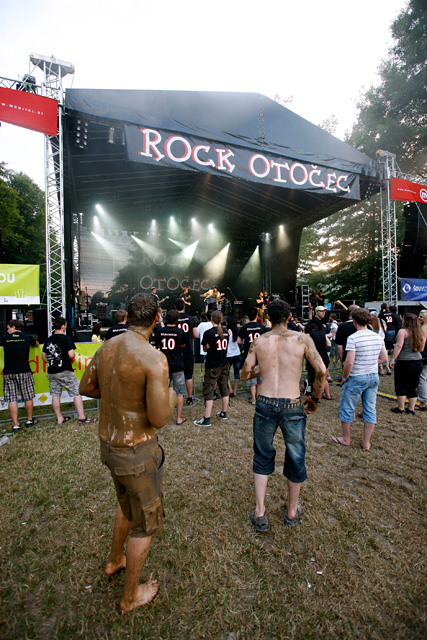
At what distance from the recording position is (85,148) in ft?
28.9

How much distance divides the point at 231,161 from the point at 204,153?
84 centimetres

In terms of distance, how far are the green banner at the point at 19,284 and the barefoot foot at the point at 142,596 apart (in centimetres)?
615

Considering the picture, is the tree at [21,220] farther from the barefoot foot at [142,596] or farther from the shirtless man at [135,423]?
the barefoot foot at [142,596]

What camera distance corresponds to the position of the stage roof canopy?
7016 mm

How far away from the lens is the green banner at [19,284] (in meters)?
6.23

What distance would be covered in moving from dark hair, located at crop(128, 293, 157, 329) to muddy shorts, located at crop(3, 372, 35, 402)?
4140 mm

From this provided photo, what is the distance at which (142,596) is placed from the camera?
174 cm

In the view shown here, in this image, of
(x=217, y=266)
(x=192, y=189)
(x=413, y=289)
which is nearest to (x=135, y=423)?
(x=192, y=189)

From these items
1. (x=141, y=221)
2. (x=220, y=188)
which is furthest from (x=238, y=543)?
(x=141, y=221)

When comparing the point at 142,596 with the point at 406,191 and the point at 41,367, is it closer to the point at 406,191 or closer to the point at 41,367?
the point at 41,367

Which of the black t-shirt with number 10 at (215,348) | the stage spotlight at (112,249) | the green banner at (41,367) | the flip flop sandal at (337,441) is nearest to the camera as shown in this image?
the flip flop sandal at (337,441)

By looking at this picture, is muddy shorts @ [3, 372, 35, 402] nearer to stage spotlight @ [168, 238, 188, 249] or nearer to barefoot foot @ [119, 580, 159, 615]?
barefoot foot @ [119, 580, 159, 615]

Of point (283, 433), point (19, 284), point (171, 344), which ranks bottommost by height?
point (283, 433)

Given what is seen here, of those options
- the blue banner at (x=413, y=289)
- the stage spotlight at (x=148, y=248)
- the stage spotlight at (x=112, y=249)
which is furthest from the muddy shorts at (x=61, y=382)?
the stage spotlight at (x=148, y=248)
